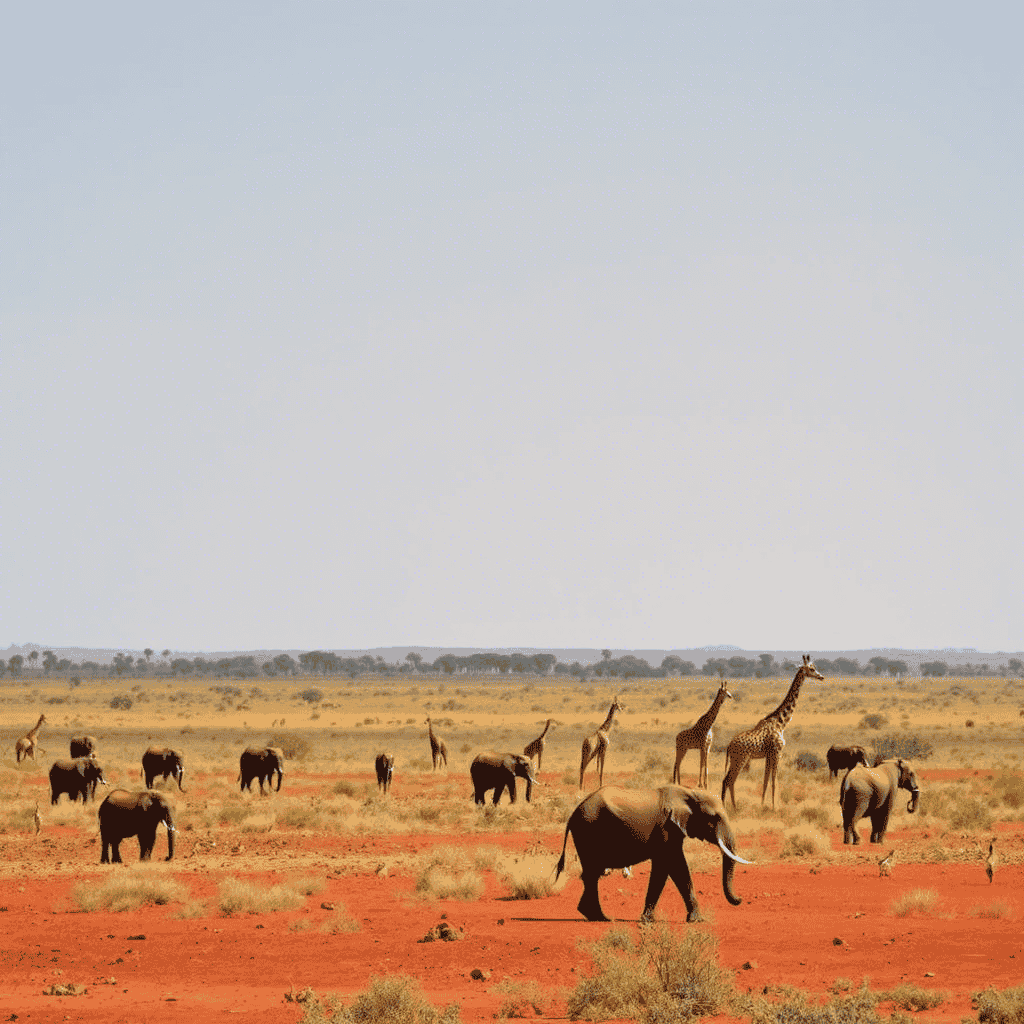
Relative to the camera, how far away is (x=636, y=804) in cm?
1700

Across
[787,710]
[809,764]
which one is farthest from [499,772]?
[809,764]

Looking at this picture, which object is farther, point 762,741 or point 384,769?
point 384,769

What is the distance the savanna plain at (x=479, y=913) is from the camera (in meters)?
13.3

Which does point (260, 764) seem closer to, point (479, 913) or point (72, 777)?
point (72, 777)

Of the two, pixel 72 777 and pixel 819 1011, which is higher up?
pixel 819 1011

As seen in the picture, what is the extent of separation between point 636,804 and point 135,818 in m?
9.88

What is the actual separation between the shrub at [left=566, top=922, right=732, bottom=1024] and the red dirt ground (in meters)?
0.59

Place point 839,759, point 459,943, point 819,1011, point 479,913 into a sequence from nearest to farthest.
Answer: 1. point 819,1011
2. point 459,943
3. point 479,913
4. point 839,759

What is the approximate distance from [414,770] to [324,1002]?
1243 inches

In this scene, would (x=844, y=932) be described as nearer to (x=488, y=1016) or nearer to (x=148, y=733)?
(x=488, y=1016)

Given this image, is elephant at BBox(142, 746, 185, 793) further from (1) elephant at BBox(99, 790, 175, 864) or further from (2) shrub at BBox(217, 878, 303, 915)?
(2) shrub at BBox(217, 878, 303, 915)

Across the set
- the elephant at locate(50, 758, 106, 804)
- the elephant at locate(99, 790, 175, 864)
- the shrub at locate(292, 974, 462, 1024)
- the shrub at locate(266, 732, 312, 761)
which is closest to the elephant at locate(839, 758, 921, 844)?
the elephant at locate(99, 790, 175, 864)

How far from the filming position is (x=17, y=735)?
67438 millimetres

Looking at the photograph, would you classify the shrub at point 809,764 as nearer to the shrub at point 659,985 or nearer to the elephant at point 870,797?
the elephant at point 870,797
